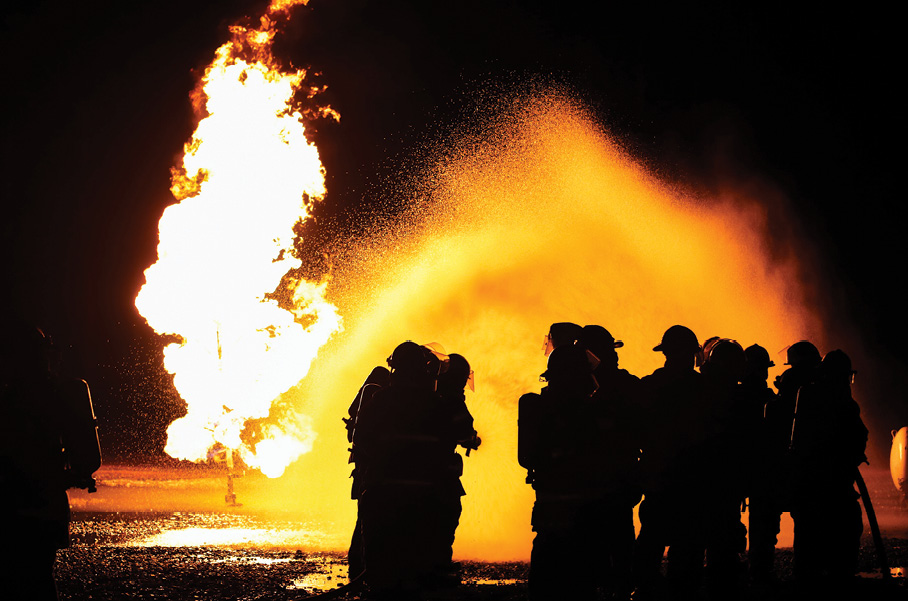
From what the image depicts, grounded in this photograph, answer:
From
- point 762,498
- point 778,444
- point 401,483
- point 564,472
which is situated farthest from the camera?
point 762,498

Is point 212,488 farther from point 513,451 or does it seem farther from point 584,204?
point 584,204

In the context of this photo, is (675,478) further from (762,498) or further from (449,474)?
(762,498)

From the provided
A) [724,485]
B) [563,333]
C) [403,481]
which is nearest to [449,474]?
[403,481]

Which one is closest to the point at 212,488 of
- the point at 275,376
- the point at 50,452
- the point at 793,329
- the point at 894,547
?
the point at 275,376

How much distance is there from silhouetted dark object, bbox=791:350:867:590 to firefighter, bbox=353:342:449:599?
3.60 meters

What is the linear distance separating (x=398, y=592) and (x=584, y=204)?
1929cm

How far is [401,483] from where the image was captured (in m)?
Result: 6.83

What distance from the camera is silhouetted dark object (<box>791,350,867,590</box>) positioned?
25.7ft

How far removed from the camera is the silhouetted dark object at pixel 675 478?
630 centimetres

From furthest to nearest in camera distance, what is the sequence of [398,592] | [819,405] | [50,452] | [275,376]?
[275,376], [819,405], [398,592], [50,452]

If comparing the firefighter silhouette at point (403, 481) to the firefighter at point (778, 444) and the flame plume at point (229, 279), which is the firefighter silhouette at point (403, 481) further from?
the flame plume at point (229, 279)

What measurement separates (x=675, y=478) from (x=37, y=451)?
4.54m

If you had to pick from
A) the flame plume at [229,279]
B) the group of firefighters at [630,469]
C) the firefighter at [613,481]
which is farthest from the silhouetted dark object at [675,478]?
the flame plume at [229,279]

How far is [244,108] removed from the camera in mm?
20625
